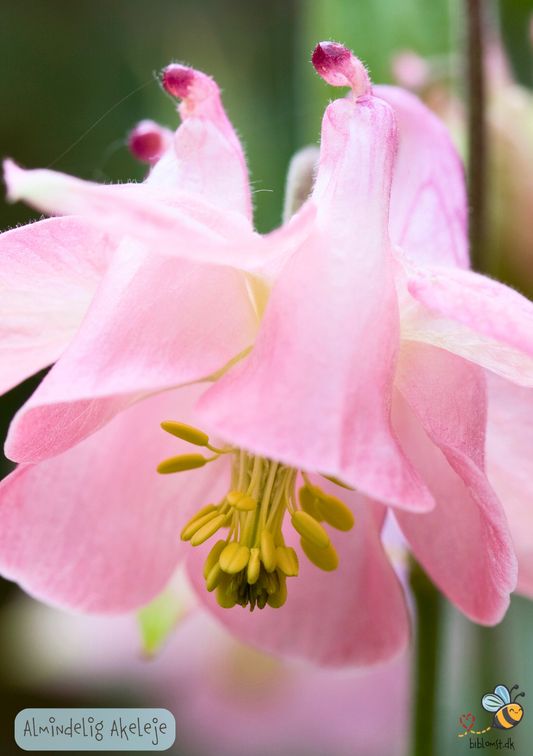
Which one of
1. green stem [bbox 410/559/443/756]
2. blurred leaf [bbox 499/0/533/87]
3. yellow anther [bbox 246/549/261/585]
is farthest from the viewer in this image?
blurred leaf [bbox 499/0/533/87]

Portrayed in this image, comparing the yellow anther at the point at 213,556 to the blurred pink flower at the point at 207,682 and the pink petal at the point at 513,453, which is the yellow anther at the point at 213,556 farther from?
the blurred pink flower at the point at 207,682

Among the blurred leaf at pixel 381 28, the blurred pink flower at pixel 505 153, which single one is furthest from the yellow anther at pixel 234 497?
the blurred leaf at pixel 381 28

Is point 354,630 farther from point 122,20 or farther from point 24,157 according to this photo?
point 122,20

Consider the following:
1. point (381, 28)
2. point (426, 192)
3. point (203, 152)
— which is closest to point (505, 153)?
point (381, 28)

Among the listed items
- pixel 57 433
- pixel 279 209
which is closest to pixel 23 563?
pixel 57 433

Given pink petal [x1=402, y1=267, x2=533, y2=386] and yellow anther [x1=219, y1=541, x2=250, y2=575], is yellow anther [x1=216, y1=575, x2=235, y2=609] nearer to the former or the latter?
yellow anther [x1=219, y1=541, x2=250, y2=575]

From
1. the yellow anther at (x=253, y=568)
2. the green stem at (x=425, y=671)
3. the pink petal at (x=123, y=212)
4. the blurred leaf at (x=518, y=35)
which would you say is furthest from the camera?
the blurred leaf at (x=518, y=35)

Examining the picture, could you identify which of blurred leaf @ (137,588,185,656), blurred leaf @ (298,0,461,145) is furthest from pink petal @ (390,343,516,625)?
blurred leaf @ (298,0,461,145)
